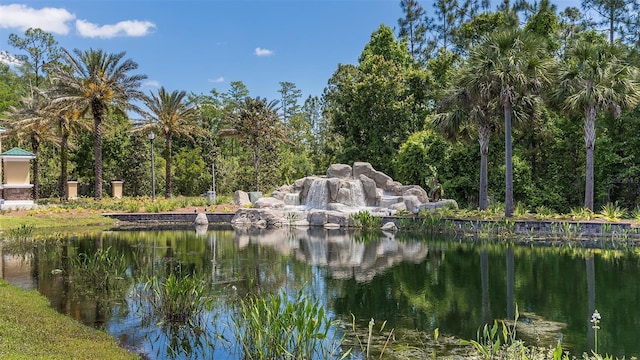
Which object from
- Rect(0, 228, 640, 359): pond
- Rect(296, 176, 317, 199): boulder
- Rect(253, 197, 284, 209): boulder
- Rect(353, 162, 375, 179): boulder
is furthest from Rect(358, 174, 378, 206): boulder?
Rect(0, 228, 640, 359): pond

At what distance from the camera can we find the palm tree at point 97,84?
31.2 metres

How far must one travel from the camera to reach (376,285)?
11.9 metres

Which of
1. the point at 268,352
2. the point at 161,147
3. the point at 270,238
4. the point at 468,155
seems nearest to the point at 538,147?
the point at 468,155

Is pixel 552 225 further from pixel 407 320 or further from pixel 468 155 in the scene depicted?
pixel 407 320

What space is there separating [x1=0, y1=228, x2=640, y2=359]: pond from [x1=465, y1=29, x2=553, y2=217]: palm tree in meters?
6.53

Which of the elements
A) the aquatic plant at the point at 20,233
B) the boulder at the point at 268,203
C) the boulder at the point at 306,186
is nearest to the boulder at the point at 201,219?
the boulder at the point at 268,203

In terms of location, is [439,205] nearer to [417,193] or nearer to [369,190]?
[417,193]

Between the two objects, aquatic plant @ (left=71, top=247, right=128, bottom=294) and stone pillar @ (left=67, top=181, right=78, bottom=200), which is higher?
stone pillar @ (left=67, top=181, right=78, bottom=200)

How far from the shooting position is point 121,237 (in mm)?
21375

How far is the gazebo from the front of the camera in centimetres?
2898

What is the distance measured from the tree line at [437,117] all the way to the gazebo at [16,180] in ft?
12.1

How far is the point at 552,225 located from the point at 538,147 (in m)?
9.48

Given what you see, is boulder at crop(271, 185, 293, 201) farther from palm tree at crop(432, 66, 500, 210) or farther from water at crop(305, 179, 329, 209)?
palm tree at crop(432, 66, 500, 210)

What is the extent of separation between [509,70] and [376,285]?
42.3 feet
